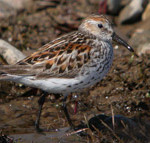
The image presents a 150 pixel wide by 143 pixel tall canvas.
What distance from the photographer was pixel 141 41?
9242 mm

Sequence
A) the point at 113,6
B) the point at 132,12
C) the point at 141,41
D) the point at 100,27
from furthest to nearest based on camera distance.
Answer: the point at 113,6 → the point at 132,12 → the point at 141,41 → the point at 100,27

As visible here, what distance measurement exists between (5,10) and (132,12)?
12.2 feet

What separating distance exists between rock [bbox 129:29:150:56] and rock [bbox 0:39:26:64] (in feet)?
9.31

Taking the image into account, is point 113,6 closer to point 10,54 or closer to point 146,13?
point 146,13

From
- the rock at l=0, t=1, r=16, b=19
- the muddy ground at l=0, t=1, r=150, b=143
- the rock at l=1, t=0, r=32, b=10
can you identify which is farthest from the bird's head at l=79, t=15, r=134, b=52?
the rock at l=1, t=0, r=32, b=10

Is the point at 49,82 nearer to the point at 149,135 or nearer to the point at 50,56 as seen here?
the point at 50,56

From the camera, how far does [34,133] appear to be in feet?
20.7

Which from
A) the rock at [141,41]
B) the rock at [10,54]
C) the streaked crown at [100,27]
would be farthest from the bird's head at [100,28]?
the rock at [141,41]

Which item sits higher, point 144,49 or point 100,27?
point 100,27

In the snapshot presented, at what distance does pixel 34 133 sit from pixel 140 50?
369cm

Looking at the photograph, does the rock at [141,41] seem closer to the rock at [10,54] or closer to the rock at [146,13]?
the rock at [146,13]

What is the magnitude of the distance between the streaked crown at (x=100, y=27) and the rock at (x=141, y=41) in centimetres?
225

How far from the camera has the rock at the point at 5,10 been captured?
1041 centimetres

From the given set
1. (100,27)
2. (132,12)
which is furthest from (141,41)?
(100,27)
